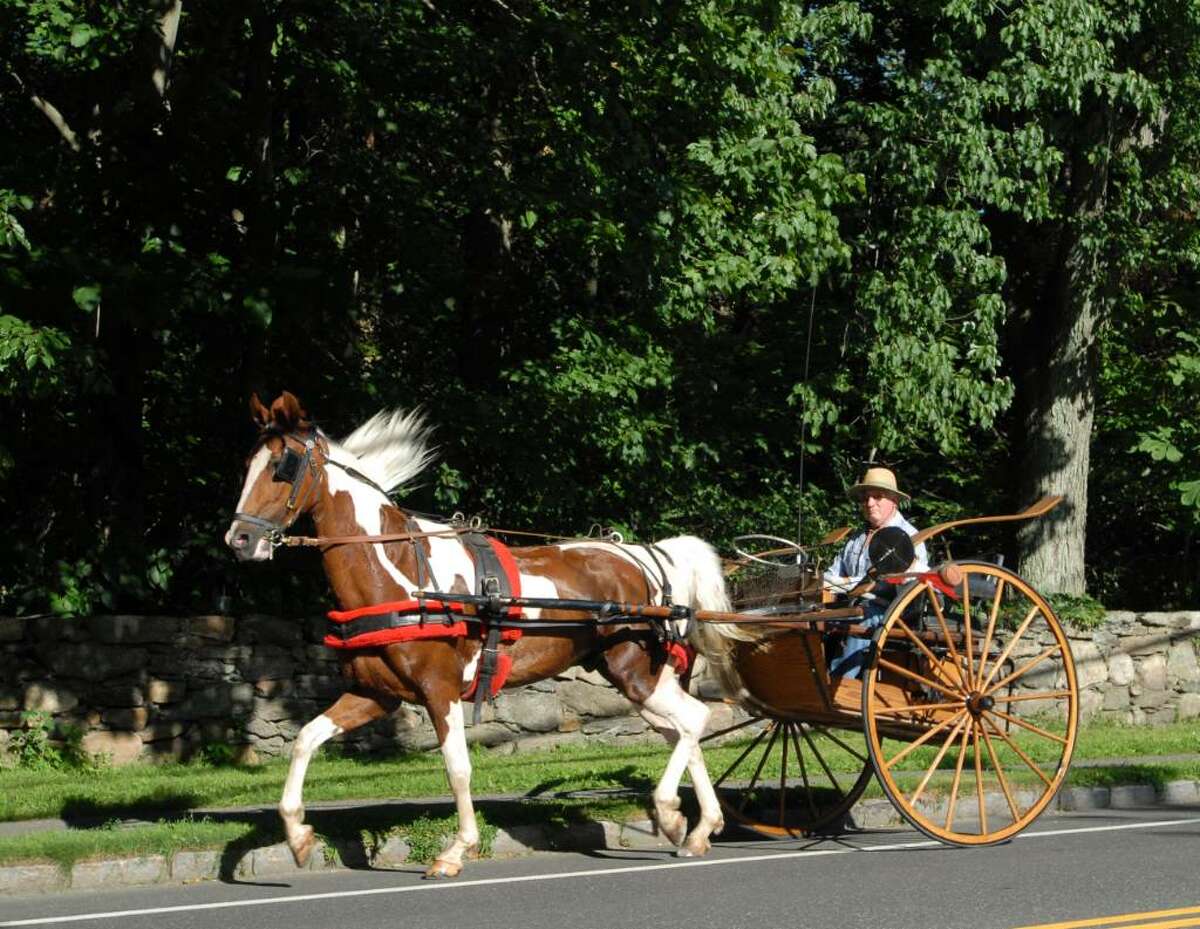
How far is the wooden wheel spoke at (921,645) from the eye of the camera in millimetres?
10034

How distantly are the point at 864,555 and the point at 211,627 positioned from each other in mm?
7993

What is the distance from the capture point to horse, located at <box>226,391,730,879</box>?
9492mm

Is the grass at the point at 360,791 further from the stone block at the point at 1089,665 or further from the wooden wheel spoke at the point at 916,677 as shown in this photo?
the wooden wheel spoke at the point at 916,677

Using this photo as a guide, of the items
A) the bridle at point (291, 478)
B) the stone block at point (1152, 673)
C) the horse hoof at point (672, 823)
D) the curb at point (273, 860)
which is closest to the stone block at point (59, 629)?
the curb at point (273, 860)

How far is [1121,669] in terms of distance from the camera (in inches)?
810

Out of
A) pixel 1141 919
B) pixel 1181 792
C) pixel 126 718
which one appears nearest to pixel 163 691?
pixel 126 718

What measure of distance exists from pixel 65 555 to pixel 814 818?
8.97 metres

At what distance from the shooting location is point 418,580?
969cm

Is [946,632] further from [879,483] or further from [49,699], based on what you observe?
[49,699]

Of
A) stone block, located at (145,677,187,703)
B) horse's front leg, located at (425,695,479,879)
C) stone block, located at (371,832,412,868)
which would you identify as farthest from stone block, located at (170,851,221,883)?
stone block, located at (145,677,187,703)

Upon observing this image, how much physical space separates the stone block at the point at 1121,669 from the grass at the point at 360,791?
1754 mm

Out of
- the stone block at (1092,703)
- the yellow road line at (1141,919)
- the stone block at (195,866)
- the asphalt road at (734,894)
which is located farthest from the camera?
the stone block at (1092,703)

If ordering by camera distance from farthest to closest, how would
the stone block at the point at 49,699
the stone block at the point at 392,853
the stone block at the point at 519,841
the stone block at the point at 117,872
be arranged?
the stone block at the point at 49,699 < the stone block at the point at 519,841 < the stone block at the point at 392,853 < the stone block at the point at 117,872

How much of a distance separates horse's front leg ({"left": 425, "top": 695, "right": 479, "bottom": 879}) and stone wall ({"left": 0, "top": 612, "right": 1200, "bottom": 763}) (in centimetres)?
729
